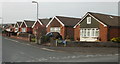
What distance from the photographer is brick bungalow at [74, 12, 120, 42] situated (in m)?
30.5

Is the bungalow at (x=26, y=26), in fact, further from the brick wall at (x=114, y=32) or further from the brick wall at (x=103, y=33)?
the brick wall at (x=114, y=32)

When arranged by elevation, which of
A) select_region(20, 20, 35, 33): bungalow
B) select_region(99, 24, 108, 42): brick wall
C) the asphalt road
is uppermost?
select_region(20, 20, 35, 33): bungalow

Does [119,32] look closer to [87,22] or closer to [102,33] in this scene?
[102,33]

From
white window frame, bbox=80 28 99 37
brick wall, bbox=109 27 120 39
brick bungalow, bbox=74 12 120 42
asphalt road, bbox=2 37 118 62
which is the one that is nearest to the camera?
asphalt road, bbox=2 37 118 62

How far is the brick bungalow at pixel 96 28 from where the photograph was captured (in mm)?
30500

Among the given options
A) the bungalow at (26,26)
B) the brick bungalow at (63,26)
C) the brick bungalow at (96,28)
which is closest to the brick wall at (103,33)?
the brick bungalow at (96,28)

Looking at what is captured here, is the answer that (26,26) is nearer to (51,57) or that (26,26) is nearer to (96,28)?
(96,28)

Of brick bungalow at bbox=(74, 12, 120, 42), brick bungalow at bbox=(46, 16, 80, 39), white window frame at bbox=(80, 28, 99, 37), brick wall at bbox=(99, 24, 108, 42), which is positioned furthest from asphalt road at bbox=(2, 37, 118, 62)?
brick bungalow at bbox=(46, 16, 80, 39)

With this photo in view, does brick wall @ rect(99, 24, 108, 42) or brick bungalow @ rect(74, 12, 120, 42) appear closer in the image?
Result: brick wall @ rect(99, 24, 108, 42)

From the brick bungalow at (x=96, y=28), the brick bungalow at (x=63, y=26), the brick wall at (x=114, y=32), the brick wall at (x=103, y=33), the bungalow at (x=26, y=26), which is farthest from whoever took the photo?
Answer: the bungalow at (x=26, y=26)

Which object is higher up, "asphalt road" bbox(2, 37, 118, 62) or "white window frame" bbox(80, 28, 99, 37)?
"white window frame" bbox(80, 28, 99, 37)

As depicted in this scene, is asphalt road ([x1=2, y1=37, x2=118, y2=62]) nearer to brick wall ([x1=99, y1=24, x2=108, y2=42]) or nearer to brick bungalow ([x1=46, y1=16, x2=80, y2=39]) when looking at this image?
brick wall ([x1=99, y1=24, x2=108, y2=42])

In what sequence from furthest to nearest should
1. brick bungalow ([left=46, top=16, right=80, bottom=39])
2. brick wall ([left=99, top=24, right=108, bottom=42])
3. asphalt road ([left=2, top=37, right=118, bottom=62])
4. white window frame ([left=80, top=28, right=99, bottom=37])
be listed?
1. brick bungalow ([left=46, top=16, right=80, bottom=39])
2. white window frame ([left=80, top=28, right=99, bottom=37])
3. brick wall ([left=99, top=24, right=108, bottom=42])
4. asphalt road ([left=2, top=37, right=118, bottom=62])

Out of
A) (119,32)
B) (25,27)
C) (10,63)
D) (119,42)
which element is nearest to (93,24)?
(119,32)
